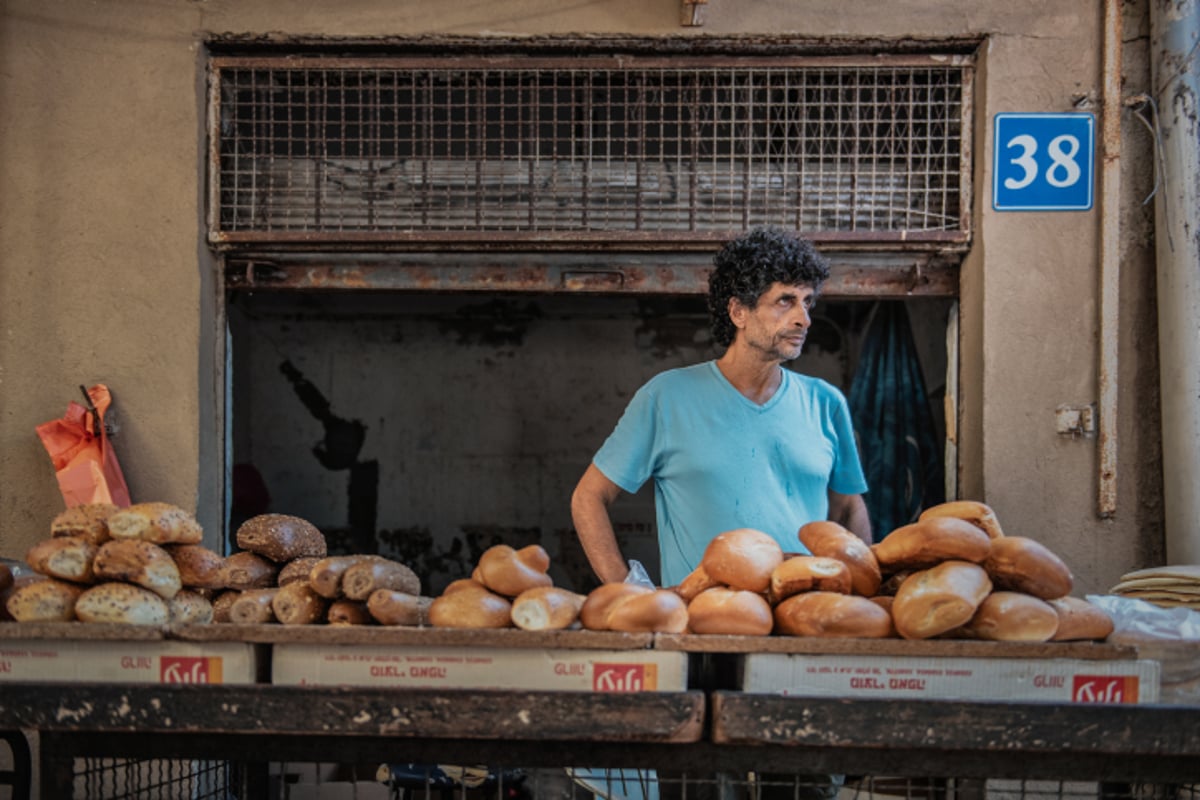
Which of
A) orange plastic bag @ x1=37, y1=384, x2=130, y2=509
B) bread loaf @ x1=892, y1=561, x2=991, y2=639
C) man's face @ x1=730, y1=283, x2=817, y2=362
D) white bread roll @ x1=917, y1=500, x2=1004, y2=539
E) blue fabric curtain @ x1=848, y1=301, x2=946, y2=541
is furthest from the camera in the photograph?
blue fabric curtain @ x1=848, y1=301, x2=946, y2=541

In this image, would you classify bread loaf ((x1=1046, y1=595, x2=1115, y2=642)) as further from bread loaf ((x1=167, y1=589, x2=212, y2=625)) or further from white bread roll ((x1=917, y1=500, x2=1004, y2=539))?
bread loaf ((x1=167, y1=589, x2=212, y2=625))

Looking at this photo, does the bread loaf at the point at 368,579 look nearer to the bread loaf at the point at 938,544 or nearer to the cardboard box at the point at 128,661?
the cardboard box at the point at 128,661

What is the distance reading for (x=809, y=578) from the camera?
6.58 ft

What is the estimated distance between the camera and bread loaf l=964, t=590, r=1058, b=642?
6.02 feet

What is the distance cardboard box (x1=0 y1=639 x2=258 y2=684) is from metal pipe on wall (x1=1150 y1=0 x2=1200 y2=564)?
3233mm

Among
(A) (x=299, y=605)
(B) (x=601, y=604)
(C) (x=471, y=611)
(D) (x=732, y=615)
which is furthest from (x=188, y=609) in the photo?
(D) (x=732, y=615)

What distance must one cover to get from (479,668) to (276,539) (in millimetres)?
821

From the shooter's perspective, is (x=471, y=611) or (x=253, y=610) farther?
(x=253, y=610)

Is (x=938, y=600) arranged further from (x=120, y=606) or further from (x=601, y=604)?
(x=120, y=606)

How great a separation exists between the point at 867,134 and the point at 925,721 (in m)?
2.74

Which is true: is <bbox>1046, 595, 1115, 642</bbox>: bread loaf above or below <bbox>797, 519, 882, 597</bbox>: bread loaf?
below

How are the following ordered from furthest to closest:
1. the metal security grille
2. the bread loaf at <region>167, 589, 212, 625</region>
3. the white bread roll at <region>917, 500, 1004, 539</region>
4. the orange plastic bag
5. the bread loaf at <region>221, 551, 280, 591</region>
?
the metal security grille, the orange plastic bag, the bread loaf at <region>221, 551, 280, 591</region>, the white bread roll at <region>917, 500, 1004, 539</region>, the bread loaf at <region>167, 589, 212, 625</region>

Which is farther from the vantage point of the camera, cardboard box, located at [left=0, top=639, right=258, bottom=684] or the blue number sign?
the blue number sign

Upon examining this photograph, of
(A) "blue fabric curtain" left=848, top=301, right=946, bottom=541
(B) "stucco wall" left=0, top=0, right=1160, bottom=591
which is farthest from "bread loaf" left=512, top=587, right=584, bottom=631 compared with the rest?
(A) "blue fabric curtain" left=848, top=301, right=946, bottom=541
